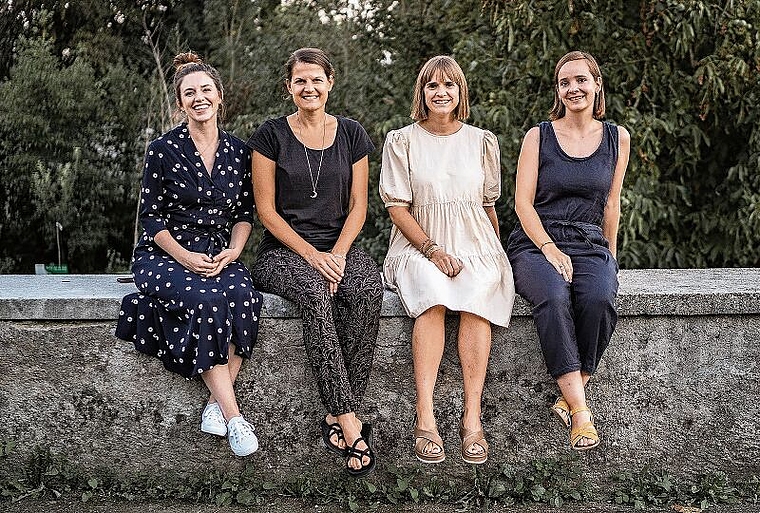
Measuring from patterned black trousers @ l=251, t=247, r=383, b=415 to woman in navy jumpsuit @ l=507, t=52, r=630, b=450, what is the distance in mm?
531

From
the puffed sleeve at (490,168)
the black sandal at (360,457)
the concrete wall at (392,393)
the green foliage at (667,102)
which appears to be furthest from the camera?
the green foliage at (667,102)

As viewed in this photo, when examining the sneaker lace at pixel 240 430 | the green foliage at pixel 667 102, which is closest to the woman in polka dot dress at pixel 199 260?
the sneaker lace at pixel 240 430

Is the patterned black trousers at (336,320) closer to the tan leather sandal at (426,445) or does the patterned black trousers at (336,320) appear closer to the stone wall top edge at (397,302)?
the stone wall top edge at (397,302)

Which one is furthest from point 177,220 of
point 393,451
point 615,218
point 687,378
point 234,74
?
point 234,74

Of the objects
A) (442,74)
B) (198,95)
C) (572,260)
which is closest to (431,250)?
(572,260)

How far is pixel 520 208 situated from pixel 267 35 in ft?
20.5

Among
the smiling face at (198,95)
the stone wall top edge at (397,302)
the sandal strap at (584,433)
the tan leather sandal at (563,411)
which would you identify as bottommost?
the sandal strap at (584,433)

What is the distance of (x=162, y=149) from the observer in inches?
131

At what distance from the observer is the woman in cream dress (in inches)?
122

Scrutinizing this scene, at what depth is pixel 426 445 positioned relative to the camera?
303 cm

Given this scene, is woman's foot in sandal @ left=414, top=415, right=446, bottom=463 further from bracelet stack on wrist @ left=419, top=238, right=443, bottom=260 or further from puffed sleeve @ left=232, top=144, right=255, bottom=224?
puffed sleeve @ left=232, top=144, right=255, bottom=224

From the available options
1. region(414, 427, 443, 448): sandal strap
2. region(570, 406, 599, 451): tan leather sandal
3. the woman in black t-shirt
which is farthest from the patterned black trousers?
region(570, 406, 599, 451): tan leather sandal

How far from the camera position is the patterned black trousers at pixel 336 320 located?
9.96 ft

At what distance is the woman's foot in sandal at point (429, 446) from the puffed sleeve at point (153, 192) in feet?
3.72
